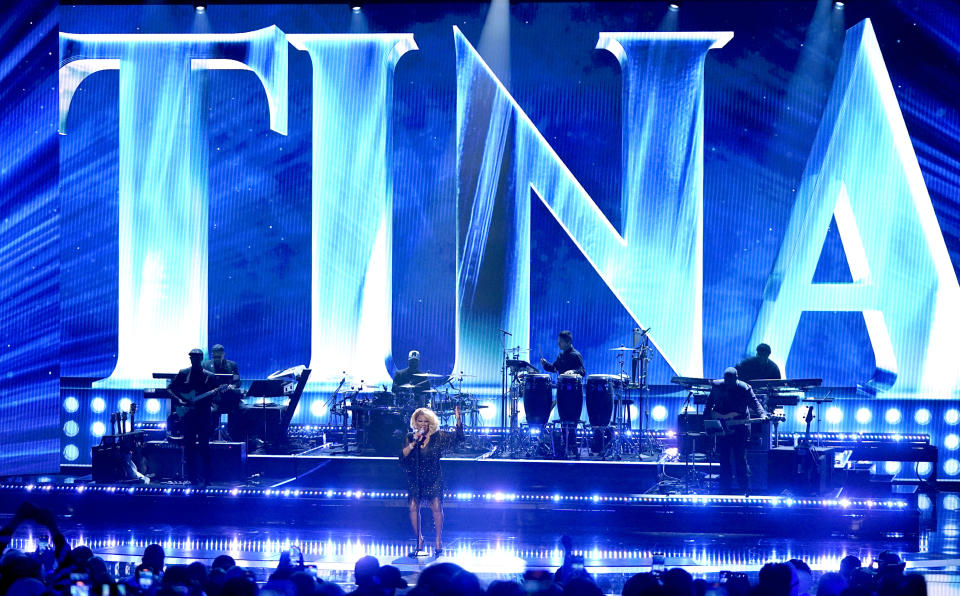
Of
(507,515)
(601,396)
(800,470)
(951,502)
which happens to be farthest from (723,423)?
(951,502)

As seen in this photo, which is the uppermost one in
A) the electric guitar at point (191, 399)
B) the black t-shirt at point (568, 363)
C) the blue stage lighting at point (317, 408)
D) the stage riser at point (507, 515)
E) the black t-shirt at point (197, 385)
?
the black t-shirt at point (568, 363)

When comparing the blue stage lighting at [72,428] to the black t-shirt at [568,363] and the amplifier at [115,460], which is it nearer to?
the amplifier at [115,460]

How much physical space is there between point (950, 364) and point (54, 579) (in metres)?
10.7

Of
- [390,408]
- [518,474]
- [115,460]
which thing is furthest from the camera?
[390,408]

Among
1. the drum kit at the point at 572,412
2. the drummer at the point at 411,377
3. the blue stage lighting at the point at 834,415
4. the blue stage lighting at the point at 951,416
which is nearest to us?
the drum kit at the point at 572,412

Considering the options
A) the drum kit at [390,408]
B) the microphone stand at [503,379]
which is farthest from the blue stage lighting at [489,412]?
the drum kit at [390,408]

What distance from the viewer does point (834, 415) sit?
11883 millimetres

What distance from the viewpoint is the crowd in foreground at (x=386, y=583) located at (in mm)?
3602

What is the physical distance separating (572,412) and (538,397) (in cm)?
39

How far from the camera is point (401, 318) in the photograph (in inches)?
491

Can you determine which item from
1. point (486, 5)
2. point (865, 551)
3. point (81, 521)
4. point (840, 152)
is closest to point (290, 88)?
point (486, 5)

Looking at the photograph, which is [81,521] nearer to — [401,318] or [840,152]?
[401,318]

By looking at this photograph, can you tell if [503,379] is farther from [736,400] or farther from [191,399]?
[191,399]

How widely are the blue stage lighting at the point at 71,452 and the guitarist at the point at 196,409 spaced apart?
11.4ft
